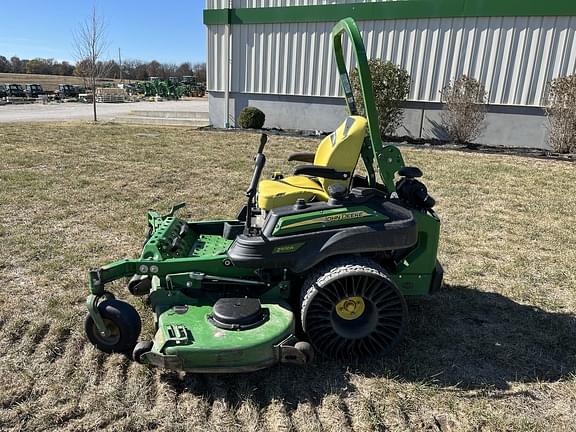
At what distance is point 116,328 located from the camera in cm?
308

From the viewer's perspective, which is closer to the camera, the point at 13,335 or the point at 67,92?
the point at 13,335

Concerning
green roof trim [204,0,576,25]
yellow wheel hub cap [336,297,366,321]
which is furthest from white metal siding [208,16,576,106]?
yellow wheel hub cap [336,297,366,321]

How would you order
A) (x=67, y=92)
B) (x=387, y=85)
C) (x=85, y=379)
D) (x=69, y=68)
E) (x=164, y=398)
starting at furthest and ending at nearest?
1. (x=69, y=68)
2. (x=67, y=92)
3. (x=387, y=85)
4. (x=85, y=379)
5. (x=164, y=398)

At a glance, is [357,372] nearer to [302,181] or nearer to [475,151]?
[302,181]

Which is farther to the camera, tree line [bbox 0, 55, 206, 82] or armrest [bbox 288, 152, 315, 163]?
tree line [bbox 0, 55, 206, 82]

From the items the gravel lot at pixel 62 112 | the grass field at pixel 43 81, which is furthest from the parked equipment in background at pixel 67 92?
the gravel lot at pixel 62 112

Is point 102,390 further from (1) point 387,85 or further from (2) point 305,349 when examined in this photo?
(1) point 387,85

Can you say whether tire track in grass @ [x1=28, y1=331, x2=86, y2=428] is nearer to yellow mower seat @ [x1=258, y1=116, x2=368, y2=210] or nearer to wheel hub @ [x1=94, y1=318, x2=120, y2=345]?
wheel hub @ [x1=94, y1=318, x2=120, y2=345]

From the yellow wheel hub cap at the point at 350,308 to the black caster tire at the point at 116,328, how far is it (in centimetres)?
132

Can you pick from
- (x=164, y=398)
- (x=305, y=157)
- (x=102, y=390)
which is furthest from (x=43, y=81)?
(x=164, y=398)

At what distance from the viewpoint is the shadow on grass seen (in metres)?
2.87

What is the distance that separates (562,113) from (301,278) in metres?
9.89

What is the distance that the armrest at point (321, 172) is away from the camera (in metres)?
3.19

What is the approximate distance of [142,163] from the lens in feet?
→ 29.9
